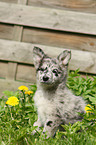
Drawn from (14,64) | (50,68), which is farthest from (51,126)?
(14,64)

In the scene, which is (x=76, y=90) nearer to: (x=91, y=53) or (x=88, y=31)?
(x=91, y=53)

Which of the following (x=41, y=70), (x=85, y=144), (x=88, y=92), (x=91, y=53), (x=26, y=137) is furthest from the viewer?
(x=91, y=53)

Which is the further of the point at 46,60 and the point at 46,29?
the point at 46,29

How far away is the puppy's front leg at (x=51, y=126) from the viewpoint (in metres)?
2.90

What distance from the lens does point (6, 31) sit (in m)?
4.84

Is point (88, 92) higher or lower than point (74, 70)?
lower

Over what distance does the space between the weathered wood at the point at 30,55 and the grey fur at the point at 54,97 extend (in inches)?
56.8

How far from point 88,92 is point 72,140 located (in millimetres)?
1476

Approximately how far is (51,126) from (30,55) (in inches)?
85.3

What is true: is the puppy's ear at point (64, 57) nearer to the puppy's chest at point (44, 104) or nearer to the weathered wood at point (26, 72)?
the puppy's chest at point (44, 104)

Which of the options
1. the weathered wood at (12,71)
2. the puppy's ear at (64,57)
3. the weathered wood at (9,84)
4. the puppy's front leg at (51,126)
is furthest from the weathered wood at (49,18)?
the puppy's front leg at (51,126)

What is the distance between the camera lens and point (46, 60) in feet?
10.3

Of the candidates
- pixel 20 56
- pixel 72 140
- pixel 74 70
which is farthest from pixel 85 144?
pixel 20 56

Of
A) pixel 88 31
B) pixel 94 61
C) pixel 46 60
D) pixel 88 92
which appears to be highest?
pixel 88 31
